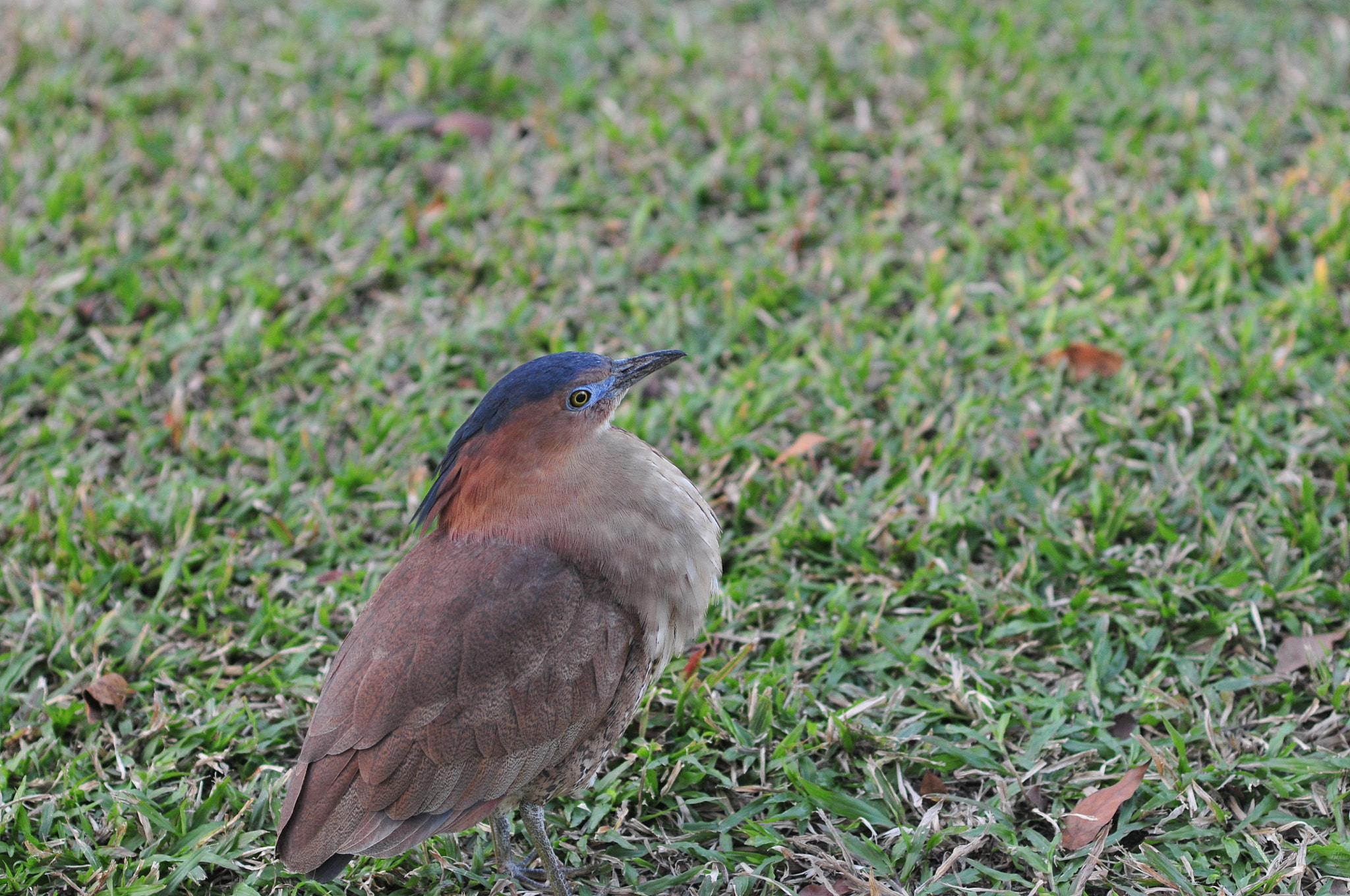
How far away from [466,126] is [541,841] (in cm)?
391

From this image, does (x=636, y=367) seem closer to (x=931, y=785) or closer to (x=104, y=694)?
(x=931, y=785)

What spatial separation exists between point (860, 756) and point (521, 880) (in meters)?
1.02

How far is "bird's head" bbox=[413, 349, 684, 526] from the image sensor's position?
3.11 m

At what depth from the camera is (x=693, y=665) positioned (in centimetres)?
368

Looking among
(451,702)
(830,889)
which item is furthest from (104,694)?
(830,889)

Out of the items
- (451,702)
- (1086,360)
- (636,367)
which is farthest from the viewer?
(1086,360)

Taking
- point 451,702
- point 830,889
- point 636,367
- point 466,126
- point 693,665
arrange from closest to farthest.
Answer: point 451,702 → point 830,889 → point 636,367 → point 693,665 → point 466,126

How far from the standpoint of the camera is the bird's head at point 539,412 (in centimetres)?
311

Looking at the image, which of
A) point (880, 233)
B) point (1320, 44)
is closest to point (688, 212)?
point (880, 233)

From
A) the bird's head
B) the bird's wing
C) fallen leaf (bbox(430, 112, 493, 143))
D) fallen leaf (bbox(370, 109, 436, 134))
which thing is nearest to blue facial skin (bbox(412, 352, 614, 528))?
the bird's head

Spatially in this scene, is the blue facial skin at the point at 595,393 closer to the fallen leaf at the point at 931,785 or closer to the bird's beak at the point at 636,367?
the bird's beak at the point at 636,367

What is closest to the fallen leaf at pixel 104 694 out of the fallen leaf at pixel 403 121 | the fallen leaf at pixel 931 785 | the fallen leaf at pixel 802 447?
the fallen leaf at pixel 802 447

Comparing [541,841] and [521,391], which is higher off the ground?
[521,391]

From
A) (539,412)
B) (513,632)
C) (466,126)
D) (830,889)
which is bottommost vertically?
(830,889)
